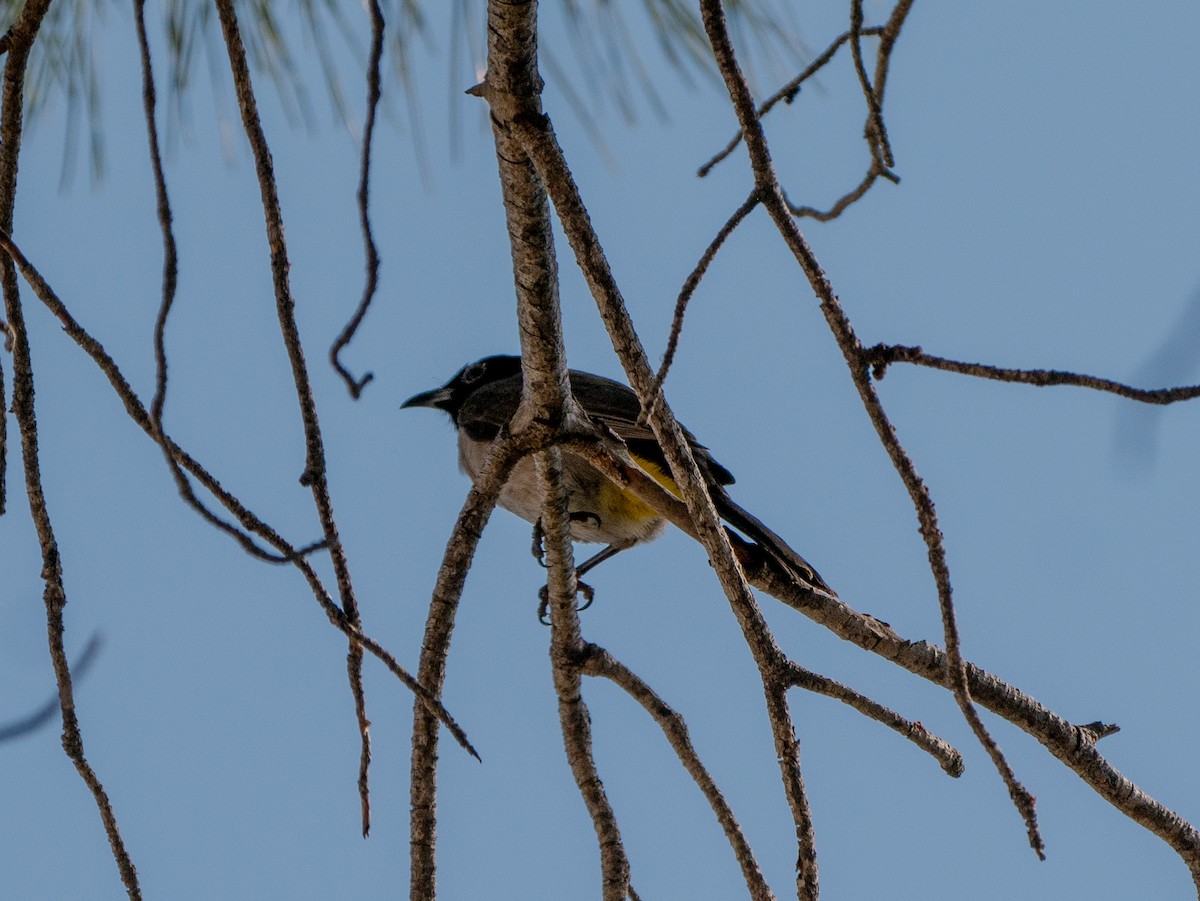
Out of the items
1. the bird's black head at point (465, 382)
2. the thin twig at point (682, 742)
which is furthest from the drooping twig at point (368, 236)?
the bird's black head at point (465, 382)

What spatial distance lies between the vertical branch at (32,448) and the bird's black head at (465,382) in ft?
14.0

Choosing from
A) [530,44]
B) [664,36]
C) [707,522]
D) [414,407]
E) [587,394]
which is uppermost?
[414,407]

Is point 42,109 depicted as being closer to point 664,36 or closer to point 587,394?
point 664,36

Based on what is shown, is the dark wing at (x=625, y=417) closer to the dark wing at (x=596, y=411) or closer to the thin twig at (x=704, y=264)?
the dark wing at (x=596, y=411)

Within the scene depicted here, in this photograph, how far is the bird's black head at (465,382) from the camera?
262 inches

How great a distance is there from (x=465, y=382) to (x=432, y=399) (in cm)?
19

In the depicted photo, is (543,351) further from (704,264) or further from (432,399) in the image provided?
(432,399)

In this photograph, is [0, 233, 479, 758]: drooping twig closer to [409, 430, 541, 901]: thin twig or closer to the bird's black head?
[409, 430, 541, 901]: thin twig

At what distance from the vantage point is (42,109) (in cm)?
341

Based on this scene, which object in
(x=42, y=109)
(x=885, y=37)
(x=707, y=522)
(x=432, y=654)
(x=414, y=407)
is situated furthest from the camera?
(x=414, y=407)

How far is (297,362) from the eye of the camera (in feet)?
6.89

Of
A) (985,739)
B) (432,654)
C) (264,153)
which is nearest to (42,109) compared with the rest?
(264,153)

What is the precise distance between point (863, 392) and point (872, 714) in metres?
0.83

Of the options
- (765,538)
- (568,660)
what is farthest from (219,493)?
(765,538)
